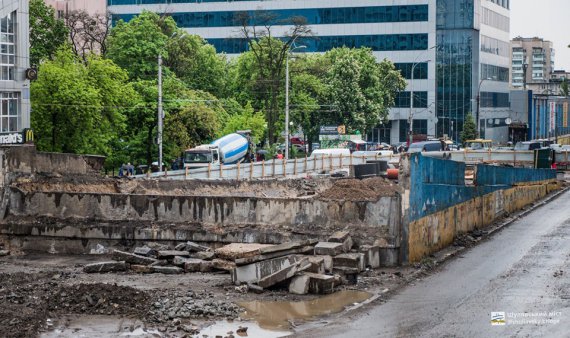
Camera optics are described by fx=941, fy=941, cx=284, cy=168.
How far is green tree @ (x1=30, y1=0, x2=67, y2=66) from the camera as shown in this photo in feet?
228

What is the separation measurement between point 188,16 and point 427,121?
3076cm

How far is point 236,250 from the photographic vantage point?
21594mm

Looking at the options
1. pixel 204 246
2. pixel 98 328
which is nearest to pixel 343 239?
pixel 204 246

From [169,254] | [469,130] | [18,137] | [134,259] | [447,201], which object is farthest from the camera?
[469,130]

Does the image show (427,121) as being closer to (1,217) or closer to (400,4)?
(400,4)

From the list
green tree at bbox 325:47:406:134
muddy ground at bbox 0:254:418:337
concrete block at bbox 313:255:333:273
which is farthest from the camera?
green tree at bbox 325:47:406:134

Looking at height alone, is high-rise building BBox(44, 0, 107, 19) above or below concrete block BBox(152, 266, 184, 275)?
above

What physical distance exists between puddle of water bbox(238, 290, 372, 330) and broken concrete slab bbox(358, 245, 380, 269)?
2.65 m

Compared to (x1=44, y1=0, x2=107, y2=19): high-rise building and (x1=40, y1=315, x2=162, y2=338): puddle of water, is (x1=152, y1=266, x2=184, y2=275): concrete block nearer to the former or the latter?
(x1=40, y1=315, x2=162, y2=338): puddle of water

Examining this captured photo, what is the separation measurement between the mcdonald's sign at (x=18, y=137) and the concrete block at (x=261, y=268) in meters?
33.0

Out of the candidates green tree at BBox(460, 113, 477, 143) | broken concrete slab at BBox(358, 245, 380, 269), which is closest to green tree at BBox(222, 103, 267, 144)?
green tree at BBox(460, 113, 477, 143)

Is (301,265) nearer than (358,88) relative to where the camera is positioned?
Yes

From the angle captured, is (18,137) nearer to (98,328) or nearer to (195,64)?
(195,64)

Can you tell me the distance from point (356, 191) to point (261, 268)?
7.13m
